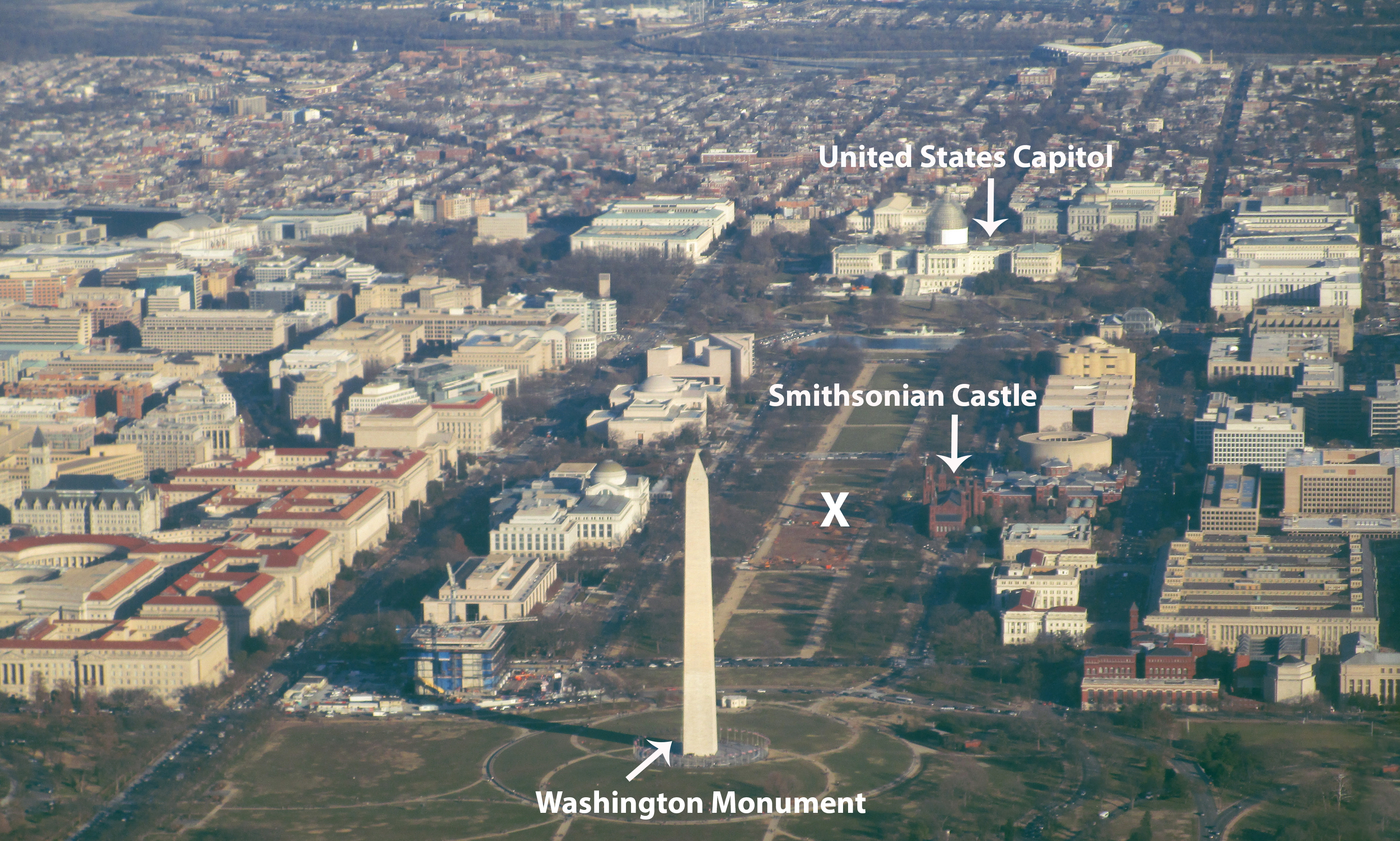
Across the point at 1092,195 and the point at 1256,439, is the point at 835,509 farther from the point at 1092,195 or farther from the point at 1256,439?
the point at 1092,195

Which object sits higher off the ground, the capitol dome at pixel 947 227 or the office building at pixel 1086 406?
the capitol dome at pixel 947 227

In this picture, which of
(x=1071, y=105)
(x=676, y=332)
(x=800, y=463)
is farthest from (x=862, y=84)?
(x=800, y=463)

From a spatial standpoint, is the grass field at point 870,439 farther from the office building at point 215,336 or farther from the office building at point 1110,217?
the office building at point 1110,217

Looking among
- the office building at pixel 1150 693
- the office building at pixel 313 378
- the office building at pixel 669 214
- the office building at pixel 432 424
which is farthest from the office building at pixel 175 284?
the office building at pixel 1150 693

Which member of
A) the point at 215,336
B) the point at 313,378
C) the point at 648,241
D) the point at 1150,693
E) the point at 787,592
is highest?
the point at 648,241

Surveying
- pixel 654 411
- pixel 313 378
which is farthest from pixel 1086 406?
pixel 313 378

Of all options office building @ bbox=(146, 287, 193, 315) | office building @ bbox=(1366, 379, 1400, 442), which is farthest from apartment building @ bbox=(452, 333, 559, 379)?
office building @ bbox=(1366, 379, 1400, 442)

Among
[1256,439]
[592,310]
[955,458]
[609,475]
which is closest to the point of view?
[609,475]
